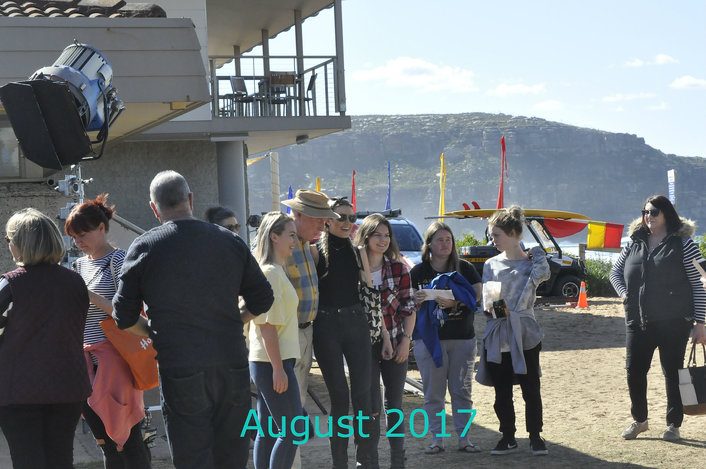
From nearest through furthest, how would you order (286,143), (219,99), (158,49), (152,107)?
1. (158,49)
2. (152,107)
3. (219,99)
4. (286,143)

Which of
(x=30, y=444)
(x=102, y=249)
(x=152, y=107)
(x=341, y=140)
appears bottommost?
(x=30, y=444)

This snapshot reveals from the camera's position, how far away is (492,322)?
23.3 ft

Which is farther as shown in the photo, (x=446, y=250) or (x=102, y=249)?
(x=446, y=250)

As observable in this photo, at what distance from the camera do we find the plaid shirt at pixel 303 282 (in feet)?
18.2

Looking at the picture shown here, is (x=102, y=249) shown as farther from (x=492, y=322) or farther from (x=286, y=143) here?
(x=286, y=143)

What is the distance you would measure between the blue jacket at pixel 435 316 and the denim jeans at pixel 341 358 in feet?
4.42

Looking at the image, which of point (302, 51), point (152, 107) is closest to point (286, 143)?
point (302, 51)

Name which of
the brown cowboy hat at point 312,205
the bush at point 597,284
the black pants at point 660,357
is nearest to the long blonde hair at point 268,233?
the brown cowboy hat at point 312,205

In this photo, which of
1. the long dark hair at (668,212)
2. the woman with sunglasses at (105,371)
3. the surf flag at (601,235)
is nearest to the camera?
the woman with sunglasses at (105,371)

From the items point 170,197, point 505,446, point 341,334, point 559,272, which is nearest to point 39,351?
point 170,197

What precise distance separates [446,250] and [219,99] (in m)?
9.47

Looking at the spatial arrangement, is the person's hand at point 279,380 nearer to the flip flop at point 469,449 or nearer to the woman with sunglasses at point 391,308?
the woman with sunglasses at point 391,308

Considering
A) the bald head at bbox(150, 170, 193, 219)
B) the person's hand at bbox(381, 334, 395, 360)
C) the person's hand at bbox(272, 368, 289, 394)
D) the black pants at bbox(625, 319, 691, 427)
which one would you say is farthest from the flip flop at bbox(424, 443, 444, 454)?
the bald head at bbox(150, 170, 193, 219)

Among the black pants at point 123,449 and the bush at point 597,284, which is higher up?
the black pants at point 123,449
